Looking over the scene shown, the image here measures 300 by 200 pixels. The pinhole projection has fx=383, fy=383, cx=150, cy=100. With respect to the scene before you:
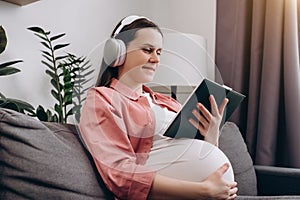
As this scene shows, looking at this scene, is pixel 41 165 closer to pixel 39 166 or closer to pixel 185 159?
pixel 39 166

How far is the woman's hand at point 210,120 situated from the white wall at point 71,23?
0.83m

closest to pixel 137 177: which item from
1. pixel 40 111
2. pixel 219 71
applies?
pixel 40 111

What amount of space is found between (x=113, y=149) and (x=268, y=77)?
118 cm

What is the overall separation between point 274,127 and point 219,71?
450 millimetres

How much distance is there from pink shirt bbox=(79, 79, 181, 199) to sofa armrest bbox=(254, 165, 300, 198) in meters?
0.73

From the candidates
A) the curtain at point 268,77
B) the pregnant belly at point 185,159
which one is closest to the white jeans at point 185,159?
the pregnant belly at point 185,159

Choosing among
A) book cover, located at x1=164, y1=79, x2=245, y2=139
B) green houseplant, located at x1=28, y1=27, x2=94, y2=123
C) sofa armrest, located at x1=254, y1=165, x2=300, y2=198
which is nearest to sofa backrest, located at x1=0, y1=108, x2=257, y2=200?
book cover, located at x1=164, y1=79, x2=245, y2=139

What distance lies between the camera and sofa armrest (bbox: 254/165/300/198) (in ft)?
5.06

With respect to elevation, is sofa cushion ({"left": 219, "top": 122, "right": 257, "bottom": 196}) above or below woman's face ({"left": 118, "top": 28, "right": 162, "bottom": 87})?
below

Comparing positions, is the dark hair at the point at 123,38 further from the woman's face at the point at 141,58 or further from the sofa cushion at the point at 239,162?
the sofa cushion at the point at 239,162

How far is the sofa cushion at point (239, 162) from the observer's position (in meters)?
1.53

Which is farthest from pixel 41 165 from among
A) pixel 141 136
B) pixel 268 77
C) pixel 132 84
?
pixel 268 77

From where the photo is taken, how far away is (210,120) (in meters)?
1.14

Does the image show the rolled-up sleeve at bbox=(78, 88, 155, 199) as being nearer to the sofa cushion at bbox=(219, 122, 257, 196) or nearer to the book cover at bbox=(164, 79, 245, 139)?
the book cover at bbox=(164, 79, 245, 139)
